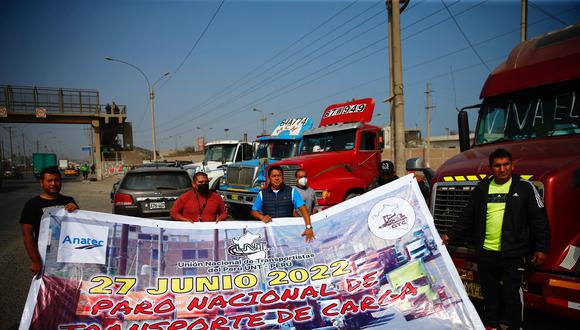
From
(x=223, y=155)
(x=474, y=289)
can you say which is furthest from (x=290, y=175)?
(x=223, y=155)

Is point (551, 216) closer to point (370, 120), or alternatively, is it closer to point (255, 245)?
point (255, 245)

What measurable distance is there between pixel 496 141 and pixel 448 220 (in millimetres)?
1505

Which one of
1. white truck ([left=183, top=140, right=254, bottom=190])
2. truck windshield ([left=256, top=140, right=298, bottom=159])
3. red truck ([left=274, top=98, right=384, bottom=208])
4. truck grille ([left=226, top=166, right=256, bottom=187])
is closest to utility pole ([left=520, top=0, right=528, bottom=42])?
red truck ([left=274, top=98, right=384, bottom=208])

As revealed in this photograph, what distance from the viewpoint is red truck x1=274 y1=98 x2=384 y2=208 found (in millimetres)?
7934

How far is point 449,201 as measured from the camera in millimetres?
4113

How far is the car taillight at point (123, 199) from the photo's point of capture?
6.79 meters

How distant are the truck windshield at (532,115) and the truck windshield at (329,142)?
153 inches

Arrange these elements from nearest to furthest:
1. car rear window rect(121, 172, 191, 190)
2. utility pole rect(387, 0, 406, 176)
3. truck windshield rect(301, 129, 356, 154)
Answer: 1. car rear window rect(121, 172, 191, 190)
2. truck windshield rect(301, 129, 356, 154)
3. utility pole rect(387, 0, 406, 176)

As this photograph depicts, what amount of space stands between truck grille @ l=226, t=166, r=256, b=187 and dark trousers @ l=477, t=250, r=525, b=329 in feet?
24.5

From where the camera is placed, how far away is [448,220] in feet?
13.5

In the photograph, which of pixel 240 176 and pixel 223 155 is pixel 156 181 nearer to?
pixel 240 176

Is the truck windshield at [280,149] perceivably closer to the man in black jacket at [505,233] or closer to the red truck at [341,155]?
the red truck at [341,155]

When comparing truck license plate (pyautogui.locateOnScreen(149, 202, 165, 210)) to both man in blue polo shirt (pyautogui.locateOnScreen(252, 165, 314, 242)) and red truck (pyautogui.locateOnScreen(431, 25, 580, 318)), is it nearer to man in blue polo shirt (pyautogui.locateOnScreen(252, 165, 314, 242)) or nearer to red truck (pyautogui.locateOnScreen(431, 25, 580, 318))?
man in blue polo shirt (pyautogui.locateOnScreen(252, 165, 314, 242))

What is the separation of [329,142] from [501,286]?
241 inches
